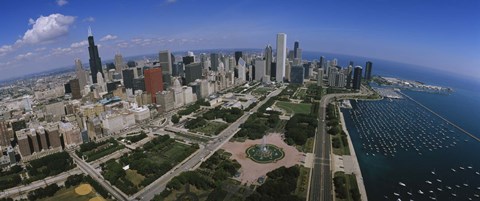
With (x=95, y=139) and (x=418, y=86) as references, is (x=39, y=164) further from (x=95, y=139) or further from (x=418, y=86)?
(x=418, y=86)

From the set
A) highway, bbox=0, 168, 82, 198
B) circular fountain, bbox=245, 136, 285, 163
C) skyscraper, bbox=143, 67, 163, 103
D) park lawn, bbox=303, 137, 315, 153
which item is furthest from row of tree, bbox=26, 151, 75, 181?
park lawn, bbox=303, 137, 315, 153

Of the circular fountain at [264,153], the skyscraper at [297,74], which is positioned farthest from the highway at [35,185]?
the skyscraper at [297,74]

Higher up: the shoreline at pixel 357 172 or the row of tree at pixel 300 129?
the row of tree at pixel 300 129

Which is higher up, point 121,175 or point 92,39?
point 92,39

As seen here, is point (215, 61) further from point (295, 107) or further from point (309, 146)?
point (309, 146)

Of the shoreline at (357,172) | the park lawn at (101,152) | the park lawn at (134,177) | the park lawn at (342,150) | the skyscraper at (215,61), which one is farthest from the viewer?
the skyscraper at (215,61)

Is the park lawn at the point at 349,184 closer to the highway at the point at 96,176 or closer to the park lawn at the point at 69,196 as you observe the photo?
the highway at the point at 96,176

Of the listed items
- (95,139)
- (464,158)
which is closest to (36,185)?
(95,139)
